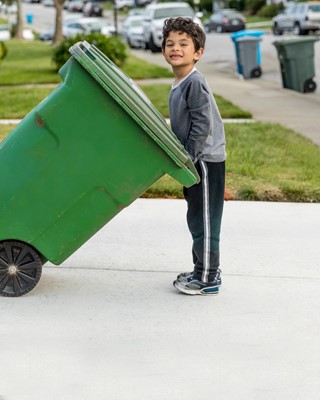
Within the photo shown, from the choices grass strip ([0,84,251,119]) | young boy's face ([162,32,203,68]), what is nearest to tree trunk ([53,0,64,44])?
grass strip ([0,84,251,119])

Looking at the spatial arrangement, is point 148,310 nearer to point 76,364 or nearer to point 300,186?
point 76,364

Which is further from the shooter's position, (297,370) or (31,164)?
(31,164)

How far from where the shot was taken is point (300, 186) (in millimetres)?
7652

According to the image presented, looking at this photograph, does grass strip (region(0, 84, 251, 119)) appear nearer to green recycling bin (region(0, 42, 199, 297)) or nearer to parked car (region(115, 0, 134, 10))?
green recycling bin (region(0, 42, 199, 297))

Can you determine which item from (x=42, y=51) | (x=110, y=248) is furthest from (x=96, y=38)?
(x=110, y=248)

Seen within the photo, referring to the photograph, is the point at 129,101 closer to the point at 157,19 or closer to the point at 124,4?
the point at 157,19

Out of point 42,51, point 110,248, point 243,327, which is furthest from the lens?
point 42,51

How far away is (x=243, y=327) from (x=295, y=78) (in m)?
13.3

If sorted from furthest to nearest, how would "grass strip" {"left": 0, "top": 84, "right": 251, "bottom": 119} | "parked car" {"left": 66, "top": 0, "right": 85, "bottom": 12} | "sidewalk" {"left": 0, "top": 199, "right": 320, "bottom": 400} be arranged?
1. "parked car" {"left": 66, "top": 0, "right": 85, "bottom": 12}
2. "grass strip" {"left": 0, "top": 84, "right": 251, "bottom": 119}
3. "sidewalk" {"left": 0, "top": 199, "right": 320, "bottom": 400}

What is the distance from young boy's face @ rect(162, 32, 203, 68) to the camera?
4910 millimetres

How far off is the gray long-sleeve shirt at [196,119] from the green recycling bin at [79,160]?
0.12m

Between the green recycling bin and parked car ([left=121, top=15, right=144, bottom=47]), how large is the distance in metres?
34.3

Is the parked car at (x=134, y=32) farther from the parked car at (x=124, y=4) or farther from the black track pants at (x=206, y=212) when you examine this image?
the parked car at (x=124, y=4)

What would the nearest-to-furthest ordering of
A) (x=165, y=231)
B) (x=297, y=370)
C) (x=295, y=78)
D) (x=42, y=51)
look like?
(x=297, y=370) < (x=165, y=231) < (x=295, y=78) < (x=42, y=51)
